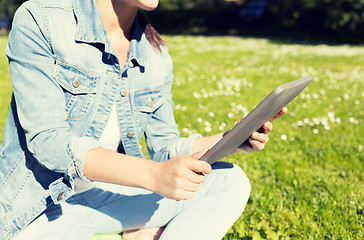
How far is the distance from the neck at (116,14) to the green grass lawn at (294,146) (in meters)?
1.32

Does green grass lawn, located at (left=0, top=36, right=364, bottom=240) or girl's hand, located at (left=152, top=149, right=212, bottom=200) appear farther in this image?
green grass lawn, located at (left=0, top=36, right=364, bottom=240)

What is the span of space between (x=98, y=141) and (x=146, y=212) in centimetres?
64

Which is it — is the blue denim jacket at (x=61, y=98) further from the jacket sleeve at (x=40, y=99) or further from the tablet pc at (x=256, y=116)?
the tablet pc at (x=256, y=116)

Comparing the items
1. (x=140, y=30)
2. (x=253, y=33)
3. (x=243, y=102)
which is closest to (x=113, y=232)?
(x=140, y=30)

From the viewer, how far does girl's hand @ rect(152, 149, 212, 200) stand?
1.66 m

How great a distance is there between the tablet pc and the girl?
0.13m

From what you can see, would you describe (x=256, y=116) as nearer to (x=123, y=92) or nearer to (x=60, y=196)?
(x=123, y=92)

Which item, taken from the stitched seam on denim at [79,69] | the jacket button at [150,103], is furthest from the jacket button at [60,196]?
the jacket button at [150,103]

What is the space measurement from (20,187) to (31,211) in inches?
5.8

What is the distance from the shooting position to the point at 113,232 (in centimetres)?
242

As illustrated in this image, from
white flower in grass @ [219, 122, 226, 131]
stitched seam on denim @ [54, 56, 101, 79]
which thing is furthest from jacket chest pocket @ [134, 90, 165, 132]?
white flower in grass @ [219, 122, 226, 131]

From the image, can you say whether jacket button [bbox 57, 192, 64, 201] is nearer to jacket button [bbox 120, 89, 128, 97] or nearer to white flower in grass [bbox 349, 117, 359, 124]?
jacket button [bbox 120, 89, 128, 97]

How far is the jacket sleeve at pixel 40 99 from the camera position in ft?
6.04

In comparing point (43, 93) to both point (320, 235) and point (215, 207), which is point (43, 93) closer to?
point (215, 207)
